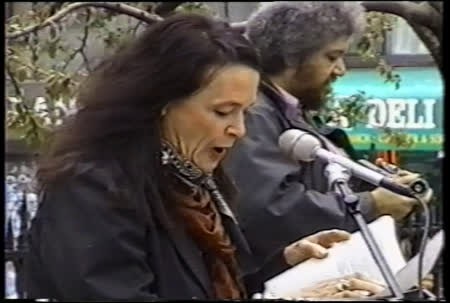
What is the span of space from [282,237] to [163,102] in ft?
1.44

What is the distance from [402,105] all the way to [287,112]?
272 millimetres

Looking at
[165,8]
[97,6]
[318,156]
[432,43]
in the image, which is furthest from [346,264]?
[97,6]

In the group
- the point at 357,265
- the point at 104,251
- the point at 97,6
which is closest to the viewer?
the point at 104,251

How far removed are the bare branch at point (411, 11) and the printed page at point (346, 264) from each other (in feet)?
1.53

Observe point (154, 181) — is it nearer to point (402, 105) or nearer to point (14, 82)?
point (14, 82)

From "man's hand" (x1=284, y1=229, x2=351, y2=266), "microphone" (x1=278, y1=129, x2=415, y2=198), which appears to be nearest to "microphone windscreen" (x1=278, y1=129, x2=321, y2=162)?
"microphone" (x1=278, y1=129, x2=415, y2=198)

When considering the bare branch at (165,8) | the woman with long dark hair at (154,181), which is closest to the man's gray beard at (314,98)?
the woman with long dark hair at (154,181)

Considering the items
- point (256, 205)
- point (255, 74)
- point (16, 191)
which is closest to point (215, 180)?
point (256, 205)

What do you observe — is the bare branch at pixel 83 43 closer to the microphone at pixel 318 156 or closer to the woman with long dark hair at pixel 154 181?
the woman with long dark hair at pixel 154 181

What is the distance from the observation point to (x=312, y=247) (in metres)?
2.27

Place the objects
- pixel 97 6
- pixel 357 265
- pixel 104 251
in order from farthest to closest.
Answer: pixel 97 6 < pixel 357 265 < pixel 104 251

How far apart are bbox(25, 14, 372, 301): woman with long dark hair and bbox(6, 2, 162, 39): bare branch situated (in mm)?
53

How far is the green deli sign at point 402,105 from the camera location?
87.7 inches

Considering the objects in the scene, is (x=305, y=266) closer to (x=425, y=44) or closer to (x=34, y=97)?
(x=425, y=44)
